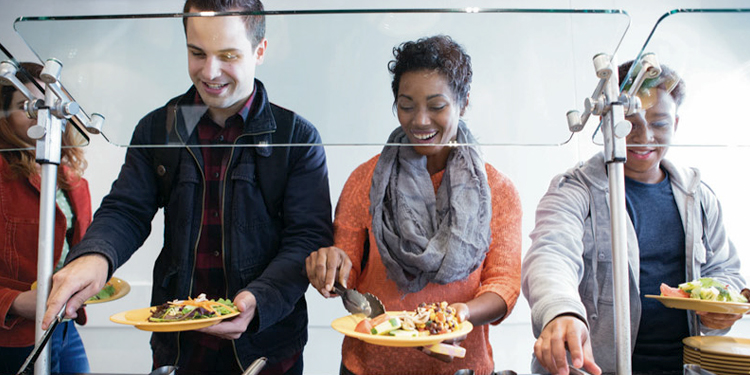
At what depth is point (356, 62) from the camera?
1211mm

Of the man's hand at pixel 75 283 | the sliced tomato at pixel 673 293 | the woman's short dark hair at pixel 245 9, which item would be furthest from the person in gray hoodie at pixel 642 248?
the man's hand at pixel 75 283

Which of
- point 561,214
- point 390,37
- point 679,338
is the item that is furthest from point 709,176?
point 390,37

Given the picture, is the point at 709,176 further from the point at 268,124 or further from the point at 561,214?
the point at 268,124

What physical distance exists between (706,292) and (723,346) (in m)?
0.21

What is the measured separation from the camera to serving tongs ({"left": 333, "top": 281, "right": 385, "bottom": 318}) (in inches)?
49.4

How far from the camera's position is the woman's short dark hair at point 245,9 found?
1.16 meters

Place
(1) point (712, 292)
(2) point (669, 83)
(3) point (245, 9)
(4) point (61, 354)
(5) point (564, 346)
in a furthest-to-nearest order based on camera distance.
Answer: (4) point (61, 354)
(3) point (245, 9)
(1) point (712, 292)
(2) point (669, 83)
(5) point (564, 346)

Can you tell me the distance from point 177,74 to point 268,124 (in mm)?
246

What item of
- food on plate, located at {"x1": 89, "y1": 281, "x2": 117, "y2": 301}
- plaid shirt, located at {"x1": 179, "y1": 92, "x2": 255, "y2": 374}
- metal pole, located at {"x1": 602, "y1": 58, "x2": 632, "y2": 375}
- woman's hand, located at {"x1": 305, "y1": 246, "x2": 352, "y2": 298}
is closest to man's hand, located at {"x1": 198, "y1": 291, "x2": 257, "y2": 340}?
woman's hand, located at {"x1": 305, "y1": 246, "x2": 352, "y2": 298}

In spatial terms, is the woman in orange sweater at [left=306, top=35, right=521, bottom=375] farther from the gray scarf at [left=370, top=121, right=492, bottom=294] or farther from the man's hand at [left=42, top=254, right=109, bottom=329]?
the man's hand at [left=42, top=254, right=109, bottom=329]

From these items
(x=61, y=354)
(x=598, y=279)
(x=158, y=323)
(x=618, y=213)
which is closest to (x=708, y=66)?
(x=618, y=213)

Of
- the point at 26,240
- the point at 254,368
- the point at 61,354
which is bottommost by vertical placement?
the point at 61,354

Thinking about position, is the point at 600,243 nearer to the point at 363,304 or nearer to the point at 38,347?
the point at 363,304

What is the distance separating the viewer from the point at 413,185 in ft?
5.21
